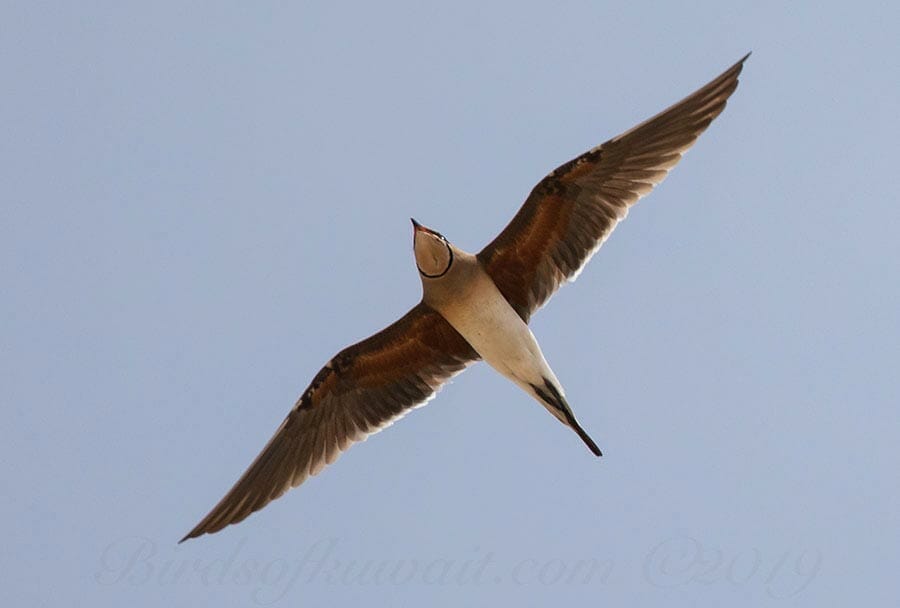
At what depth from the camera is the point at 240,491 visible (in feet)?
47.5

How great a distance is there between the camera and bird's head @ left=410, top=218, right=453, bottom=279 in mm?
13617

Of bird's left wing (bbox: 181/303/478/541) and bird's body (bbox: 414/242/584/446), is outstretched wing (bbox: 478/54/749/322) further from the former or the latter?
bird's left wing (bbox: 181/303/478/541)

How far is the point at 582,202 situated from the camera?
13.7m

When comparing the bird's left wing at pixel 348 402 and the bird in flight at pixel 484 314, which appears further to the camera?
the bird's left wing at pixel 348 402

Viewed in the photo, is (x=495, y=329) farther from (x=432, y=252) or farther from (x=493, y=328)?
(x=432, y=252)

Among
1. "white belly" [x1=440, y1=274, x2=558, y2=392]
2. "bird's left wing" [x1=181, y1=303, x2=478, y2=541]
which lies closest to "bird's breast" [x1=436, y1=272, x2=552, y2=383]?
"white belly" [x1=440, y1=274, x2=558, y2=392]

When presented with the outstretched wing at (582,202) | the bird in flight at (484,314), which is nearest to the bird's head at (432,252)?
the bird in flight at (484,314)

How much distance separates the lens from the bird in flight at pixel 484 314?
13500 millimetres

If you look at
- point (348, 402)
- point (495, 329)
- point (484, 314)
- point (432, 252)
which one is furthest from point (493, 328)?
point (348, 402)

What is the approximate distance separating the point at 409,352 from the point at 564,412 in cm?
180

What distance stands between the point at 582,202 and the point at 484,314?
1.39m

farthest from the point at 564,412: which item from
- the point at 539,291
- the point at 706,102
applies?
the point at 706,102

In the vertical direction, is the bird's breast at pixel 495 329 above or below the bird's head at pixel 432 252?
below

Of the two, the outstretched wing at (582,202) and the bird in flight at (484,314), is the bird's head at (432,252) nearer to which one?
the bird in flight at (484,314)
